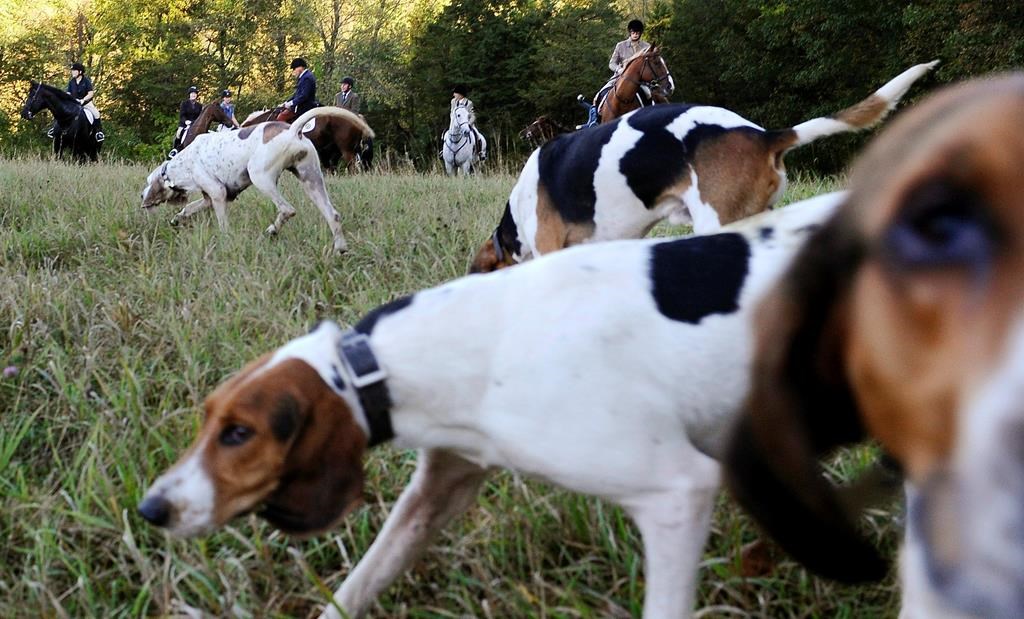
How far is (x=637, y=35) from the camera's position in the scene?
46.9 feet

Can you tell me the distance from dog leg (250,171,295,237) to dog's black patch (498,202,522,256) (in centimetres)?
249

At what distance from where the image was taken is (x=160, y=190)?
8.28 m

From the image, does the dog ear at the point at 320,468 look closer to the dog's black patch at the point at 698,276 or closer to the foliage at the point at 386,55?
the dog's black patch at the point at 698,276

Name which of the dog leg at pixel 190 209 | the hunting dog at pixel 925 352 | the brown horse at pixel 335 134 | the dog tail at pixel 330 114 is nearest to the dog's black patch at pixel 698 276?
the hunting dog at pixel 925 352

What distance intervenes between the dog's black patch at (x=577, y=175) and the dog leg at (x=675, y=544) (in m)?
2.89

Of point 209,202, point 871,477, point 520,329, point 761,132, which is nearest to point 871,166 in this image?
point 871,477

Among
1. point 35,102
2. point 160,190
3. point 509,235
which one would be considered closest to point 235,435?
point 509,235

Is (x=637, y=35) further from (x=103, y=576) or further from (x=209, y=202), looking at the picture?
(x=103, y=576)

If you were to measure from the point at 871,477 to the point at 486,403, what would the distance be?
850 millimetres

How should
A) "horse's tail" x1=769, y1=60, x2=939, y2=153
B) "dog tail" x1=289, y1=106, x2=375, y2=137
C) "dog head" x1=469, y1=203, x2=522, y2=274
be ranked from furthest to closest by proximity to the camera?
"dog tail" x1=289, y1=106, x2=375, y2=137
"dog head" x1=469, y1=203, x2=522, y2=274
"horse's tail" x1=769, y1=60, x2=939, y2=153

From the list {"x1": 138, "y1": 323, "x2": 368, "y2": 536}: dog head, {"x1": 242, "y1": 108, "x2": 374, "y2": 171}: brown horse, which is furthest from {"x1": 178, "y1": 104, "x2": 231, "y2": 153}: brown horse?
{"x1": 138, "y1": 323, "x2": 368, "y2": 536}: dog head

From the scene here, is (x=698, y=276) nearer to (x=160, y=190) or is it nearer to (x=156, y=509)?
(x=156, y=509)

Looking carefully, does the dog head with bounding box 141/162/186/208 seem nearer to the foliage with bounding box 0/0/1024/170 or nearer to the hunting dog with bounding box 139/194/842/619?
the hunting dog with bounding box 139/194/842/619

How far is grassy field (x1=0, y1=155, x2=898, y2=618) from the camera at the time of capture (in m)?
2.29
